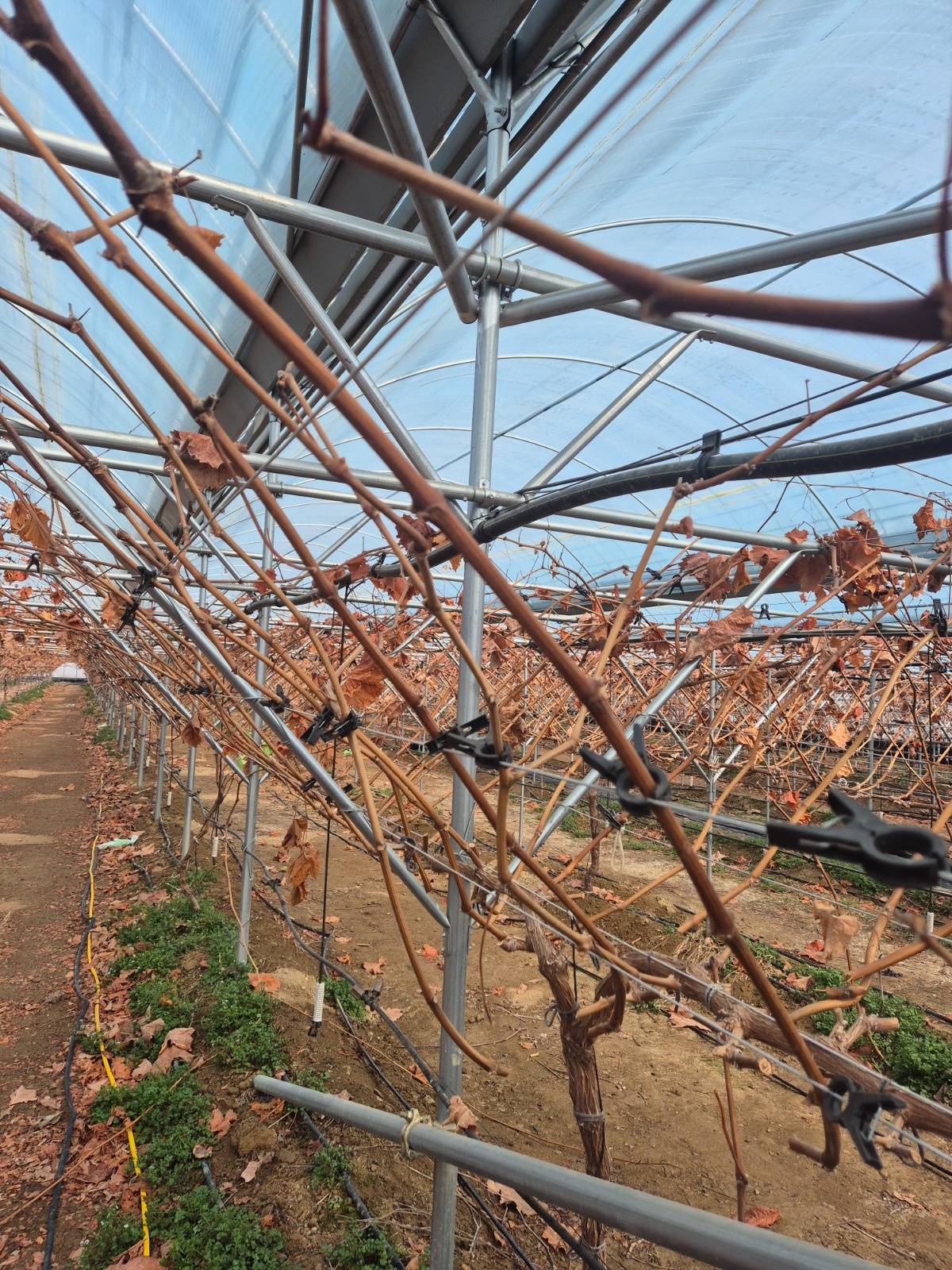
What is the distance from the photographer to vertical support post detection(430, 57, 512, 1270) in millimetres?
1951

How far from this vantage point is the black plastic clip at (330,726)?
4.80ft

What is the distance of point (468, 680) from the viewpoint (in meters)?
2.22

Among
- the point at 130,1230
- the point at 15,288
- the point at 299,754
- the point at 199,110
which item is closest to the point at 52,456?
the point at 199,110

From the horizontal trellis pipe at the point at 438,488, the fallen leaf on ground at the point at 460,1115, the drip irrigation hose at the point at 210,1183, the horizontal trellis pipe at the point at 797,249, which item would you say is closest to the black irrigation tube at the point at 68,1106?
the drip irrigation hose at the point at 210,1183

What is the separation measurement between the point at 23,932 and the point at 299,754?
6494 mm

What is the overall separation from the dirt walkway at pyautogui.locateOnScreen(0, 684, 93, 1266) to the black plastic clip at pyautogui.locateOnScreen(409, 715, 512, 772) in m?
3.72

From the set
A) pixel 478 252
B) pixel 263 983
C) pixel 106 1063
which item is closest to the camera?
pixel 478 252

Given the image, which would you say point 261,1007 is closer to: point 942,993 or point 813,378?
point 813,378

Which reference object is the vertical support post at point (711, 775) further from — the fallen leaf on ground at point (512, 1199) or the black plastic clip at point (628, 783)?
the black plastic clip at point (628, 783)

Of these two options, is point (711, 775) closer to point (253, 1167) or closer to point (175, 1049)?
point (253, 1167)

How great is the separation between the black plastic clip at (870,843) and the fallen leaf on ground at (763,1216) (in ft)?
12.6

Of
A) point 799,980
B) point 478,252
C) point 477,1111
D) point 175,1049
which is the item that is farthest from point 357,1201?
point 799,980

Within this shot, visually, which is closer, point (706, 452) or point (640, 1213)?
point (640, 1213)

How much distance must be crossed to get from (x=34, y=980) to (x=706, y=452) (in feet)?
21.6
